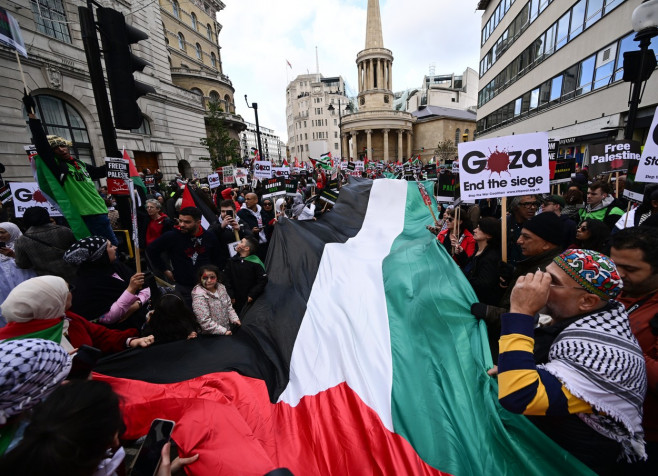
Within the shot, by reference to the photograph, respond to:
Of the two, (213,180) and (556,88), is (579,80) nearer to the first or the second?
(556,88)

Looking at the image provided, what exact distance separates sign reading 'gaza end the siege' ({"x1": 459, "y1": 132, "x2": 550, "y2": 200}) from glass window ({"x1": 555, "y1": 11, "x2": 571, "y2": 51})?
19.2 metres

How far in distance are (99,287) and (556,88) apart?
23.4 meters

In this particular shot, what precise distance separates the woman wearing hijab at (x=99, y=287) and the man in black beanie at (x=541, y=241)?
11.4 ft

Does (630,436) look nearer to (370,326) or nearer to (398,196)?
(370,326)

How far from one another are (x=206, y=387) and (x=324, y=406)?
33.9 inches

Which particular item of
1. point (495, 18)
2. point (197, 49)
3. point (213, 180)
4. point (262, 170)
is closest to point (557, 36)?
point (495, 18)

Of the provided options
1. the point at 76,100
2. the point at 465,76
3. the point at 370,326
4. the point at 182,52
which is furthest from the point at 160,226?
the point at 465,76

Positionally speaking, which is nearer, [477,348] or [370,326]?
[477,348]

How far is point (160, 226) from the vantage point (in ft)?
18.0

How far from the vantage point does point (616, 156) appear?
557 centimetres

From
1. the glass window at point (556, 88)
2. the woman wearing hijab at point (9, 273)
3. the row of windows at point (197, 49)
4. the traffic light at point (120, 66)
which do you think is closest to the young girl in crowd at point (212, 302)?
the traffic light at point (120, 66)

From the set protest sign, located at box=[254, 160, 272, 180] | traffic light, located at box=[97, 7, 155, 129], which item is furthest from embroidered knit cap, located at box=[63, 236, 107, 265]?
protest sign, located at box=[254, 160, 272, 180]

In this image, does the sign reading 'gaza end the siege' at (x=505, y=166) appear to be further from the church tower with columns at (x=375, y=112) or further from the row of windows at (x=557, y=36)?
the church tower with columns at (x=375, y=112)

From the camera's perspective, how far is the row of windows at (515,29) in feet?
62.4
